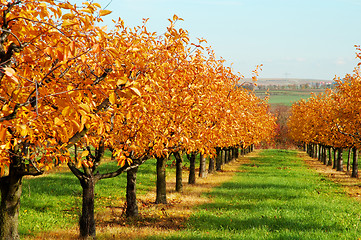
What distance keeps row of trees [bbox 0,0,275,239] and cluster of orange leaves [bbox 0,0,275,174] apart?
25 mm

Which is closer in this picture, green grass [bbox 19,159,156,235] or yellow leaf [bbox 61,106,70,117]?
yellow leaf [bbox 61,106,70,117]

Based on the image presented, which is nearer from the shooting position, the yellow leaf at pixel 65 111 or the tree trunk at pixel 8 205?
the yellow leaf at pixel 65 111

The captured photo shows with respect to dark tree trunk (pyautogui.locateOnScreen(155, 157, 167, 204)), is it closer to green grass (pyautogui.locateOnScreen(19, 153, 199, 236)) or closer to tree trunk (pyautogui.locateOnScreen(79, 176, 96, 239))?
green grass (pyautogui.locateOnScreen(19, 153, 199, 236))

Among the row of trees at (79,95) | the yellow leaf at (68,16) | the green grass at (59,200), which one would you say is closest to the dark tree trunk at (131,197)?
the row of trees at (79,95)

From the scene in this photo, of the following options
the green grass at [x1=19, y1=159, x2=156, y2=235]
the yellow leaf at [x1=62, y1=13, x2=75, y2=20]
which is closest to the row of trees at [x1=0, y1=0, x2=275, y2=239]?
the yellow leaf at [x1=62, y1=13, x2=75, y2=20]

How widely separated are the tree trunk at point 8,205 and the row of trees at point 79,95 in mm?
26

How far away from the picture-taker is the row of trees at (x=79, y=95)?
4.50m

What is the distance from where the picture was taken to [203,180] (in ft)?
90.9

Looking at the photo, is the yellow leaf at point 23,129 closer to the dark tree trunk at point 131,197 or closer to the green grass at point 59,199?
the green grass at point 59,199

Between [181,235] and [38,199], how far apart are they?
9950 mm

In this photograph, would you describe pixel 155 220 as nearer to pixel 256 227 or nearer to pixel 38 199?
pixel 256 227

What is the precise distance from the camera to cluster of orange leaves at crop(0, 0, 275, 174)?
14.1 ft

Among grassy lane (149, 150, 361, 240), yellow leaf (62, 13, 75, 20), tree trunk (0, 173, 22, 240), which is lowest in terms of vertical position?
grassy lane (149, 150, 361, 240)

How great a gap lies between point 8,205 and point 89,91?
6810mm
